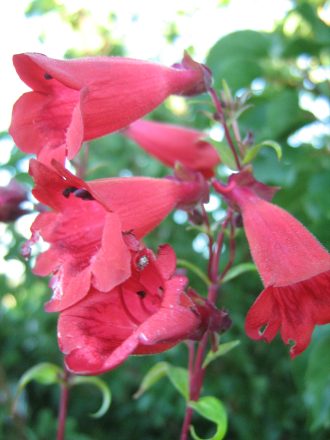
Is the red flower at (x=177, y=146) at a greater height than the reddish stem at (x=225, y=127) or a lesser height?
lesser

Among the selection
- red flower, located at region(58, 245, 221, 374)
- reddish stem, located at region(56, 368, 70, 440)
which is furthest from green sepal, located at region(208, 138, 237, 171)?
reddish stem, located at region(56, 368, 70, 440)

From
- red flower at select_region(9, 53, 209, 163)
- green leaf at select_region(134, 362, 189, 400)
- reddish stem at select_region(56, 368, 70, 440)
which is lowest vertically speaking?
reddish stem at select_region(56, 368, 70, 440)

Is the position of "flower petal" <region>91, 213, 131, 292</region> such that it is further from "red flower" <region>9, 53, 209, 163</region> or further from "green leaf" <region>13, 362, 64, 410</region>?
"green leaf" <region>13, 362, 64, 410</region>

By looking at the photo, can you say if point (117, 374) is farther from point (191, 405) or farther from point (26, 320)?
point (191, 405)

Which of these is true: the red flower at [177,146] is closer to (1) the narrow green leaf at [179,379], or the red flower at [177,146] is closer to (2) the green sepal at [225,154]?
(2) the green sepal at [225,154]

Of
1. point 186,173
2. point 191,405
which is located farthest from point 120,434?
point 186,173

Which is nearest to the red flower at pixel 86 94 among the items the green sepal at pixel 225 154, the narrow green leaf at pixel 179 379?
the green sepal at pixel 225 154

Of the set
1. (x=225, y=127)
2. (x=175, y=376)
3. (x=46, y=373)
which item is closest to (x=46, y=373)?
(x=46, y=373)

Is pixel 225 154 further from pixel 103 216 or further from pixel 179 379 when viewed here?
pixel 179 379
